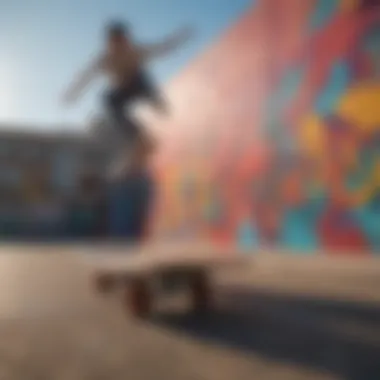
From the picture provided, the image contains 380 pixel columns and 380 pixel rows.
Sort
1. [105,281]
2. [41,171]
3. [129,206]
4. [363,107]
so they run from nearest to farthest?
[105,281], [363,107], [41,171], [129,206]

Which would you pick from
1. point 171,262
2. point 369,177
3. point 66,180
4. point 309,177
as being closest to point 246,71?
point 309,177

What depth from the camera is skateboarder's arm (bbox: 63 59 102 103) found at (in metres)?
3.75

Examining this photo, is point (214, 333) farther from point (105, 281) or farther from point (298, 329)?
point (105, 281)

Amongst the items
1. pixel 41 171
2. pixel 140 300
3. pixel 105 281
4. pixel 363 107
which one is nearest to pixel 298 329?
pixel 140 300

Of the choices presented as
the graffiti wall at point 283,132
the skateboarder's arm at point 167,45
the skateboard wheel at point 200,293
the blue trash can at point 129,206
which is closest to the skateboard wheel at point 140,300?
the skateboard wheel at point 200,293

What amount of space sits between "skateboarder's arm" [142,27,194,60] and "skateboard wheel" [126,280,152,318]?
2.25 metres

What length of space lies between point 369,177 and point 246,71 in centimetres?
131

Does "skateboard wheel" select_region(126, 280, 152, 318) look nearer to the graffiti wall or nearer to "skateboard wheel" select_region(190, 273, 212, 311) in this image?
"skateboard wheel" select_region(190, 273, 212, 311)

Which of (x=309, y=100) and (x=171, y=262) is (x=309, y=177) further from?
(x=171, y=262)

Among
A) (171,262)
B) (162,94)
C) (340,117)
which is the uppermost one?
(162,94)

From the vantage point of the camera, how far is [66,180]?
4543 millimetres

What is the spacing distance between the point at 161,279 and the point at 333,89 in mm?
2291

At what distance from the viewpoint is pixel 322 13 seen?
372 centimetres

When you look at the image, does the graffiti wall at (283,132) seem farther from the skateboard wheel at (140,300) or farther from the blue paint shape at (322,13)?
the skateboard wheel at (140,300)
